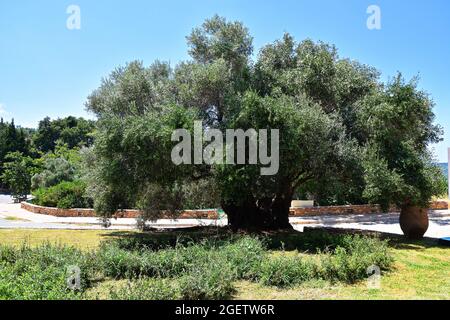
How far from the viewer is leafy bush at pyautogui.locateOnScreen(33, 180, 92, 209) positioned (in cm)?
3131

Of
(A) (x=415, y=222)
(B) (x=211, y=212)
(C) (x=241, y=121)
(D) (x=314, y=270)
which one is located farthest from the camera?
(B) (x=211, y=212)

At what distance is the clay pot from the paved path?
4.55 metres

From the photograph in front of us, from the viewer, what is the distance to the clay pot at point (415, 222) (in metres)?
16.5

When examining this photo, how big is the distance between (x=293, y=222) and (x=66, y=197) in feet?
58.8

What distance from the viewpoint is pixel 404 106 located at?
1583 centimetres

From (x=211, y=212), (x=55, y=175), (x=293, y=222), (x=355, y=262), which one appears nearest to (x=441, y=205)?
(x=293, y=222)

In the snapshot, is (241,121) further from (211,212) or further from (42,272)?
(211,212)

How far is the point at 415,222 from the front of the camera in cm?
1650

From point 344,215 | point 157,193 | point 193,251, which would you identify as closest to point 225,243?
point 193,251

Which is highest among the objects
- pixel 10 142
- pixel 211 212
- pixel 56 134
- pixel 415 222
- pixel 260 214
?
pixel 56 134

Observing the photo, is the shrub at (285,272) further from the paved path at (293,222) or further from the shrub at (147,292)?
the paved path at (293,222)

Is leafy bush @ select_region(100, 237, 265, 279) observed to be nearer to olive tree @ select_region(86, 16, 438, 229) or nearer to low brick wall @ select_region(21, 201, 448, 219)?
olive tree @ select_region(86, 16, 438, 229)

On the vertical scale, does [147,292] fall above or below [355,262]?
below
